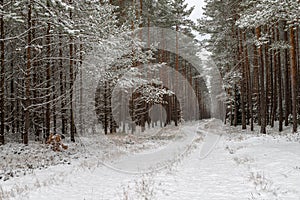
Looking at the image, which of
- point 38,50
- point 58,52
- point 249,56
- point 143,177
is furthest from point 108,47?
point 249,56

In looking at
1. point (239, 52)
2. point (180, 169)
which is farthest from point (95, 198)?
point (239, 52)

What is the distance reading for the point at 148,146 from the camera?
48.7 feet

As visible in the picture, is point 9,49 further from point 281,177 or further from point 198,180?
point 281,177

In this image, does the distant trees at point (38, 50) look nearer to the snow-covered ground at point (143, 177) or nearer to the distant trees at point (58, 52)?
the distant trees at point (58, 52)

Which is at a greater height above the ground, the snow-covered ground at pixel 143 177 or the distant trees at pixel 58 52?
the distant trees at pixel 58 52

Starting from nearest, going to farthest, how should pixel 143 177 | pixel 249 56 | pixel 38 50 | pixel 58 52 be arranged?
1. pixel 143 177
2. pixel 38 50
3. pixel 58 52
4. pixel 249 56

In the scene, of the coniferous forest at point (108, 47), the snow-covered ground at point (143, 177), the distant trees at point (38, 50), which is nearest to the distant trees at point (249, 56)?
the coniferous forest at point (108, 47)

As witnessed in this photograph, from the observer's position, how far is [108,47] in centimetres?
1277

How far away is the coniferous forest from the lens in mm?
11312

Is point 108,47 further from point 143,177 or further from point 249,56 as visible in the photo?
point 249,56

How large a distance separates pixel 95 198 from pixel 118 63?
43.0ft

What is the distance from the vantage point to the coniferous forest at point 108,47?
11312 mm

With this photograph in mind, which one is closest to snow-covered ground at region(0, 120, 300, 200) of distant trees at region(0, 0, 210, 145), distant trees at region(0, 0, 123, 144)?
distant trees at region(0, 0, 123, 144)

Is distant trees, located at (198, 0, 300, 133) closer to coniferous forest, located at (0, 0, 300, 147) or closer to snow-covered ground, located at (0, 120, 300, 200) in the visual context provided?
coniferous forest, located at (0, 0, 300, 147)
